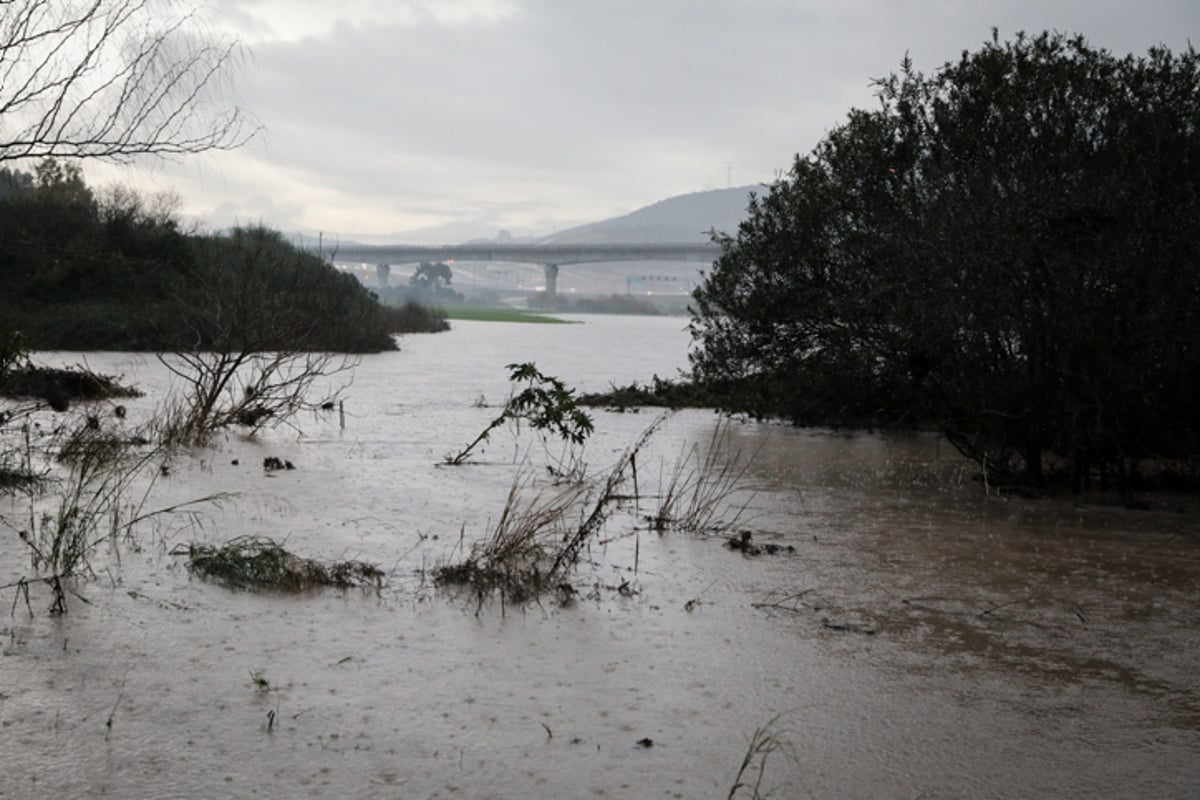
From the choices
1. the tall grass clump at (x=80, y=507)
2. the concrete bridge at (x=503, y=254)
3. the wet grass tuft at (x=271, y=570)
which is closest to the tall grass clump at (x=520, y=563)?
the wet grass tuft at (x=271, y=570)

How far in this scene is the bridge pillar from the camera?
4203 inches

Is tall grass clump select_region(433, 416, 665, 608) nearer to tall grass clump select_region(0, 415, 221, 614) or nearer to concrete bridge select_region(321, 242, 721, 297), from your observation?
tall grass clump select_region(0, 415, 221, 614)

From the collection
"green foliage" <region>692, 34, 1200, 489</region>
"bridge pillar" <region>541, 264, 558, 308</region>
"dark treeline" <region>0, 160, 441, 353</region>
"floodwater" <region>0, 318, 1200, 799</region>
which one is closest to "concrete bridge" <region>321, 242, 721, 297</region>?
"bridge pillar" <region>541, 264, 558, 308</region>

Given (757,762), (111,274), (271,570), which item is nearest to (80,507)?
(271,570)

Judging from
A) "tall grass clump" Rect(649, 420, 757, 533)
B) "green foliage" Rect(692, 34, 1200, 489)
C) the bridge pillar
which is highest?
the bridge pillar

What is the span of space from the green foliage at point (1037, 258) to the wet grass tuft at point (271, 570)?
599cm

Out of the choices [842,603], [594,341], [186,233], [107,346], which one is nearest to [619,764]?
[842,603]

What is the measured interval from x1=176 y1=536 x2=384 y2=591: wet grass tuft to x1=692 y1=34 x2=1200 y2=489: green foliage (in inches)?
236

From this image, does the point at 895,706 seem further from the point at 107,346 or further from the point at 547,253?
the point at 547,253

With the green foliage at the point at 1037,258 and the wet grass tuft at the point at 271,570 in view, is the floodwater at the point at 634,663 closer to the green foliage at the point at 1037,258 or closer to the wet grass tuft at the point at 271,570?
the wet grass tuft at the point at 271,570

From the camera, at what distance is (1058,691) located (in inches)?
202

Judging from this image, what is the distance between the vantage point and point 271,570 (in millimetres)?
6656

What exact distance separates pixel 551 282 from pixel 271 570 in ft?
340

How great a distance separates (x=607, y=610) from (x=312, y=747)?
2439 mm
